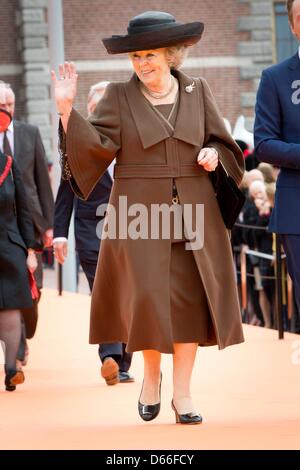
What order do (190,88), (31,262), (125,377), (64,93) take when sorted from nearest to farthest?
(64,93) → (190,88) → (31,262) → (125,377)

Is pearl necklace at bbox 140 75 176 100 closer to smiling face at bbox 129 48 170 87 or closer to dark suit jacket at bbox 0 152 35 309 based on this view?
smiling face at bbox 129 48 170 87

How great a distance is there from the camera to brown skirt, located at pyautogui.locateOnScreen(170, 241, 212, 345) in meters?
6.20

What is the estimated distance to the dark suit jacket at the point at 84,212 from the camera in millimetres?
8391

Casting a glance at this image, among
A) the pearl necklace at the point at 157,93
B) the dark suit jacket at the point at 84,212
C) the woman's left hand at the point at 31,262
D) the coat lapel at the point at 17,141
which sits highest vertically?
the pearl necklace at the point at 157,93

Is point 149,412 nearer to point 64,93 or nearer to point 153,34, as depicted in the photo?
point 64,93

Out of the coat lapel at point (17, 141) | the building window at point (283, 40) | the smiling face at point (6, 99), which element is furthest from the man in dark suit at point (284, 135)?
the building window at point (283, 40)

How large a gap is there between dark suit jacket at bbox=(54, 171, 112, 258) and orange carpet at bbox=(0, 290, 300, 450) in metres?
0.91

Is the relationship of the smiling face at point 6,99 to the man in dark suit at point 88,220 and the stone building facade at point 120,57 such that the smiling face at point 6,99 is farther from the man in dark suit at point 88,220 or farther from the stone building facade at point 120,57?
the stone building facade at point 120,57

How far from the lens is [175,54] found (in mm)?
6336

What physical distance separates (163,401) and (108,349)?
2.94 ft

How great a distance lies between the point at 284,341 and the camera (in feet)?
34.0

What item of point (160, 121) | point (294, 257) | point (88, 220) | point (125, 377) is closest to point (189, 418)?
point (294, 257)

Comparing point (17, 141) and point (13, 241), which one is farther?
point (17, 141)

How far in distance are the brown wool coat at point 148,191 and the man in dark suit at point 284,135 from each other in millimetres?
→ 228
